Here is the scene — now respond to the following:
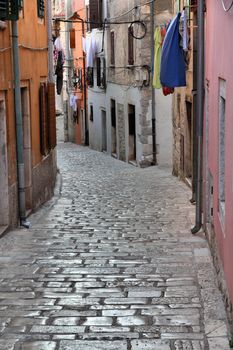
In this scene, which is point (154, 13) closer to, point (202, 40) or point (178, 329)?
point (202, 40)

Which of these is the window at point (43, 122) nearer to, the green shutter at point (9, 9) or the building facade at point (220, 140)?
the green shutter at point (9, 9)

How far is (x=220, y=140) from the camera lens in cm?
760

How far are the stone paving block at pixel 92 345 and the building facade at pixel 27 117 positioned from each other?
204 inches

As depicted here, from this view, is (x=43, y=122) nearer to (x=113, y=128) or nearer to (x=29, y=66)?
(x=29, y=66)

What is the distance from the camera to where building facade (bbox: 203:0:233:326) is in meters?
6.04

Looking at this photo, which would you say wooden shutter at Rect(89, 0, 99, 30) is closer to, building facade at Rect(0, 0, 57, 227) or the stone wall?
building facade at Rect(0, 0, 57, 227)

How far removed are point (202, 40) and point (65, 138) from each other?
1309 inches

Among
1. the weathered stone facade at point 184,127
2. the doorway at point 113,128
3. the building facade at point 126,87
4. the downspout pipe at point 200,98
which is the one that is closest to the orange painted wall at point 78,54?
the building facade at point 126,87

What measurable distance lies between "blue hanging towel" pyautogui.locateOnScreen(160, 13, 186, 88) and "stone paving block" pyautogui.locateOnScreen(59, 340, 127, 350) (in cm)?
857

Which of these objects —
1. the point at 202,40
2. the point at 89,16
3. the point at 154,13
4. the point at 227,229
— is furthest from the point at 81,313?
the point at 89,16

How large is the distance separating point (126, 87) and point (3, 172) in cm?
1525

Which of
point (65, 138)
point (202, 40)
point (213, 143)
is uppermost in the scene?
point (202, 40)

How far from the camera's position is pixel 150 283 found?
7.29 m

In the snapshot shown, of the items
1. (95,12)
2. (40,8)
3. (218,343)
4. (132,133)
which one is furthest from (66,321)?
(95,12)
